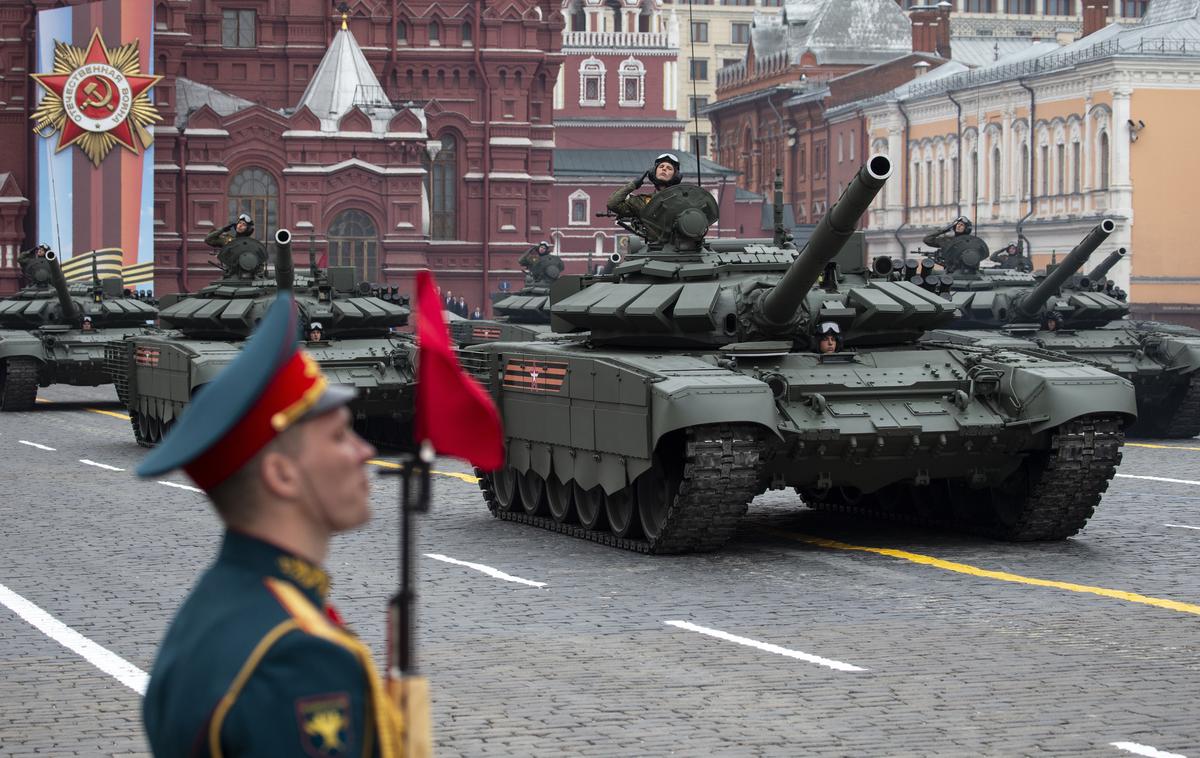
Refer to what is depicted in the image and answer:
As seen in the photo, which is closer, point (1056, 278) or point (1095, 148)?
point (1056, 278)

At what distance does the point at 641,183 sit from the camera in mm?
16094

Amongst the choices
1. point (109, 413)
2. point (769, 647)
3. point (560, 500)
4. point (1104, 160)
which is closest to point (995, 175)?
point (1104, 160)

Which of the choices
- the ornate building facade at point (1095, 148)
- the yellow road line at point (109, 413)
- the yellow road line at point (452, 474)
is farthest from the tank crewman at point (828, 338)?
the ornate building facade at point (1095, 148)

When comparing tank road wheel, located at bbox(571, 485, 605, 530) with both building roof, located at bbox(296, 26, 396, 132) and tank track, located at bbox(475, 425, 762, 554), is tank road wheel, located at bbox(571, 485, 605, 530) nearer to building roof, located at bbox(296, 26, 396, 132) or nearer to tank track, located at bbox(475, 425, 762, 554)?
tank track, located at bbox(475, 425, 762, 554)

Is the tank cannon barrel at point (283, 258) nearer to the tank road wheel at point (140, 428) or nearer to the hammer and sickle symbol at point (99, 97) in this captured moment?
the tank road wheel at point (140, 428)

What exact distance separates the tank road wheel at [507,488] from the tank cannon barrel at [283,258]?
4.51 metres

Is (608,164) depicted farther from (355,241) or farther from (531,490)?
(531,490)

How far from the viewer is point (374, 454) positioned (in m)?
3.59

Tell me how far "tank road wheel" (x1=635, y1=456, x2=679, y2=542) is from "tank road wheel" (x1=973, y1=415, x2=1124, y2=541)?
248 cm

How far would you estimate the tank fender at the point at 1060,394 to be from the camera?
1393cm

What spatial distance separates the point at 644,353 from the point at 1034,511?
2877 millimetres

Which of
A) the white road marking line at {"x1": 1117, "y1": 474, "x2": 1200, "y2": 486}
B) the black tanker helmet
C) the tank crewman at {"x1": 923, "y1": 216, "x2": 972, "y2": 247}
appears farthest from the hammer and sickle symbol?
the black tanker helmet

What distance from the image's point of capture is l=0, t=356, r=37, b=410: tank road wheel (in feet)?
102

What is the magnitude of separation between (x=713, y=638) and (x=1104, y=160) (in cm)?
5120
